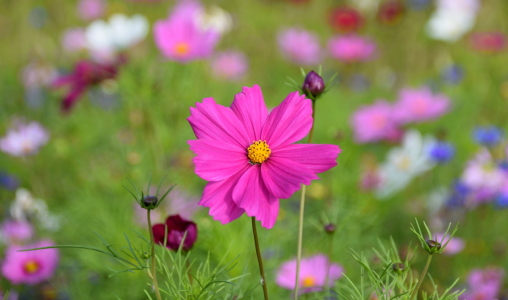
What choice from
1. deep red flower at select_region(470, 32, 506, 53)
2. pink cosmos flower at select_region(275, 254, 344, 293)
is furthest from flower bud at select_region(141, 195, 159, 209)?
deep red flower at select_region(470, 32, 506, 53)

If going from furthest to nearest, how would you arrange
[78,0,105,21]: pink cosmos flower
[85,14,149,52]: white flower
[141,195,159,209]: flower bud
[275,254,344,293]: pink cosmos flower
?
[78,0,105,21]: pink cosmos flower → [85,14,149,52]: white flower → [275,254,344,293]: pink cosmos flower → [141,195,159,209]: flower bud

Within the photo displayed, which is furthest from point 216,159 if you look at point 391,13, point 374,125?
point 391,13

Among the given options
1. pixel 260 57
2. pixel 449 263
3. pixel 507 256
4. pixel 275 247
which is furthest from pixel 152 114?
pixel 260 57

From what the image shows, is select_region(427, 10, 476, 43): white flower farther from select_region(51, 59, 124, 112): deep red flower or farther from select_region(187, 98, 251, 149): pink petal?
select_region(187, 98, 251, 149): pink petal

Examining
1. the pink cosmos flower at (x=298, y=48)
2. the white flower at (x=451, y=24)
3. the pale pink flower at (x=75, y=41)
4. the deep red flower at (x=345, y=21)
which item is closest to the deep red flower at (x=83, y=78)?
the pale pink flower at (x=75, y=41)

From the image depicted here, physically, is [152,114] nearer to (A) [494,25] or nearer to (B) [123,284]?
(B) [123,284]

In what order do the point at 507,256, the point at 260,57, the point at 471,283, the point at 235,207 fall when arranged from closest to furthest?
the point at 235,207 → the point at 471,283 → the point at 507,256 → the point at 260,57

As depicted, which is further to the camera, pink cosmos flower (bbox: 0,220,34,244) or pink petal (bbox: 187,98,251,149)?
pink cosmos flower (bbox: 0,220,34,244)
